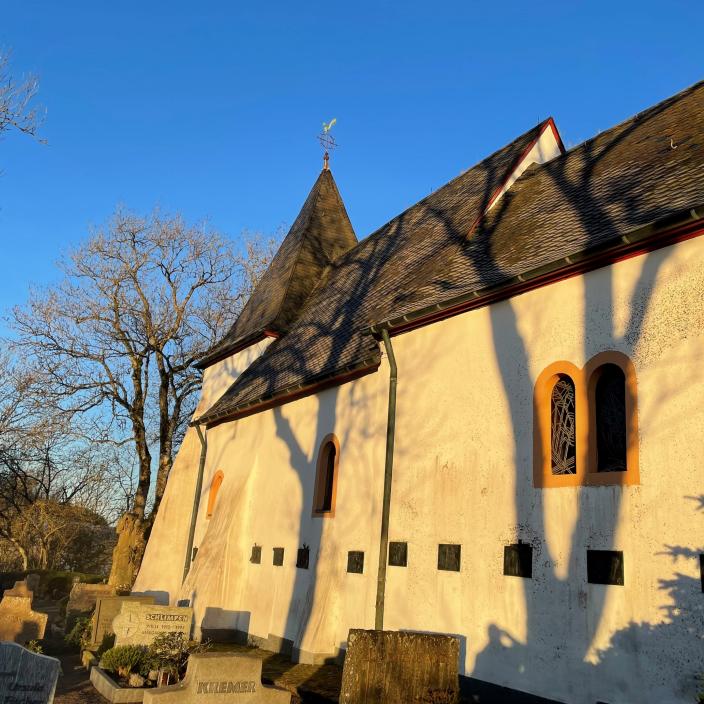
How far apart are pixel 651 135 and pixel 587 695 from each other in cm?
891

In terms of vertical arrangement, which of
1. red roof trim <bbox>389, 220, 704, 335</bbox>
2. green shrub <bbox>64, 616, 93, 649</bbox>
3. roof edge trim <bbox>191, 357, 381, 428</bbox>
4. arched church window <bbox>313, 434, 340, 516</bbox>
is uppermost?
A: red roof trim <bbox>389, 220, 704, 335</bbox>

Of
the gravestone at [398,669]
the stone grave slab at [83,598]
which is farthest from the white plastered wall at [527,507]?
the stone grave slab at [83,598]

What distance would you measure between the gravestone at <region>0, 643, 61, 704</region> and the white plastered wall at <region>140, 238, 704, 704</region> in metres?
5.00

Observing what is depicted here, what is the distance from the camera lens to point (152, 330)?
94.8 ft

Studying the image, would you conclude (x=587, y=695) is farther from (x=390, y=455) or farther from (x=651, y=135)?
(x=651, y=135)

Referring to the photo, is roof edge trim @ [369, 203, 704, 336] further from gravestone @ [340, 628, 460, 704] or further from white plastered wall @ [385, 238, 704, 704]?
gravestone @ [340, 628, 460, 704]

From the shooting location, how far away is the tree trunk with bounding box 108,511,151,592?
22.9 m

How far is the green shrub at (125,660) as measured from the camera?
10.3 meters

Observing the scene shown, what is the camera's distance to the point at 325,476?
1361 centimetres

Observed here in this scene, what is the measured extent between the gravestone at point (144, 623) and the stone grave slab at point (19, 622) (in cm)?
405

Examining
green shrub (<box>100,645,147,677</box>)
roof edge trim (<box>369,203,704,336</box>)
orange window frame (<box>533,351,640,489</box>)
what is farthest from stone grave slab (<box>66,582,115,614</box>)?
orange window frame (<box>533,351,640,489</box>)

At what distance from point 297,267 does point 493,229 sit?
998 centimetres

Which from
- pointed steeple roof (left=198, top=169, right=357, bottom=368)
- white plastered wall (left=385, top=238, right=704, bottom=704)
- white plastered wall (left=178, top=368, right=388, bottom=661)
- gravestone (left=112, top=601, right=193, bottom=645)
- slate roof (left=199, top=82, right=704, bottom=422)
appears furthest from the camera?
pointed steeple roof (left=198, top=169, right=357, bottom=368)

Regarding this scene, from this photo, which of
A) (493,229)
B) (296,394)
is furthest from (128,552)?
(493,229)
